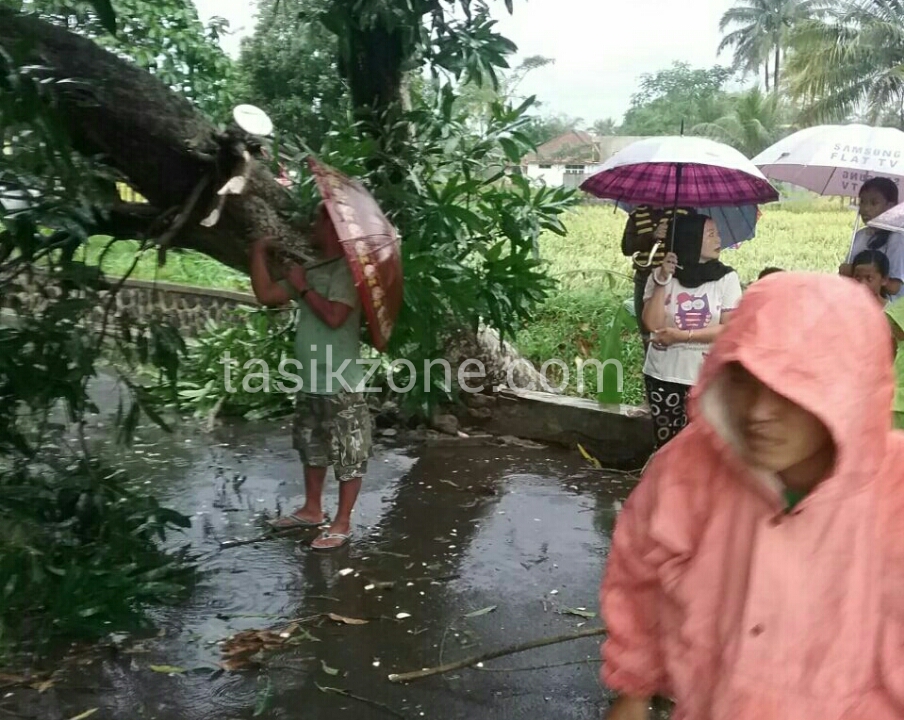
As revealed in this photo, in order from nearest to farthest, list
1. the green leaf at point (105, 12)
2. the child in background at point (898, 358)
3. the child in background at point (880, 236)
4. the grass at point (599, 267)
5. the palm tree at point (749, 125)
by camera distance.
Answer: the child in background at point (898, 358) → the green leaf at point (105, 12) → the child in background at point (880, 236) → the grass at point (599, 267) → the palm tree at point (749, 125)

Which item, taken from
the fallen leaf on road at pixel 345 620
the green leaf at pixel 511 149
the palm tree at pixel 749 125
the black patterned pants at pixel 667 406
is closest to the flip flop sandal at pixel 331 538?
the fallen leaf on road at pixel 345 620

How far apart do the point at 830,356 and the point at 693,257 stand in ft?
9.80

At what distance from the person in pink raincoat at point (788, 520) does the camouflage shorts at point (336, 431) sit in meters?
2.71

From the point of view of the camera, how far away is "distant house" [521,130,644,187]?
5641 millimetres

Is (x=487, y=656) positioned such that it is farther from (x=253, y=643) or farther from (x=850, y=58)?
(x=850, y=58)

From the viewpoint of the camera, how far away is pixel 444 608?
3535 mm

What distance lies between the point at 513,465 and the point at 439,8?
2665 millimetres

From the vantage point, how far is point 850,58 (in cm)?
1195

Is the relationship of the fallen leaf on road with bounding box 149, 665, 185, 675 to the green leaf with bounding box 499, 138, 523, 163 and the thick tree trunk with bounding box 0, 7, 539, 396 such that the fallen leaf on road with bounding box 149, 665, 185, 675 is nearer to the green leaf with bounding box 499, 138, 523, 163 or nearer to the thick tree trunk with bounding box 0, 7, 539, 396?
the thick tree trunk with bounding box 0, 7, 539, 396

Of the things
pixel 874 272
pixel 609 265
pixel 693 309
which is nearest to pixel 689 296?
pixel 693 309

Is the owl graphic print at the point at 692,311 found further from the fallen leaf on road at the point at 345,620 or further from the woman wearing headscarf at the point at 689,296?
the fallen leaf on road at the point at 345,620

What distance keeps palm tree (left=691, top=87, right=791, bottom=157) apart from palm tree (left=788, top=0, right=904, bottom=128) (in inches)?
55.0

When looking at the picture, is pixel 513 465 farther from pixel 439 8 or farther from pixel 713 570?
pixel 713 570

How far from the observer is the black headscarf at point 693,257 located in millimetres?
3957
